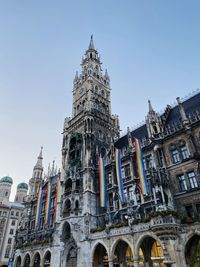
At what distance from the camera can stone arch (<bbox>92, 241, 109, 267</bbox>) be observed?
31.0 m

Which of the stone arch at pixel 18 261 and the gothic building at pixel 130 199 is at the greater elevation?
the gothic building at pixel 130 199

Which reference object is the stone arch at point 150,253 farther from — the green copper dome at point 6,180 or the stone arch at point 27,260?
the green copper dome at point 6,180

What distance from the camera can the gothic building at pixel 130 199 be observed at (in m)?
24.2

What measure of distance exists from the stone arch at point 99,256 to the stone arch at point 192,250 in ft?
40.7

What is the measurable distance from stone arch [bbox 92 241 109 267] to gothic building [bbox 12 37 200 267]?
0.42 feet

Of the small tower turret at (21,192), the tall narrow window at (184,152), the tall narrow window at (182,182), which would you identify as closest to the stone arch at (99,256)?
the tall narrow window at (182,182)

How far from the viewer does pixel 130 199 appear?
3231 cm

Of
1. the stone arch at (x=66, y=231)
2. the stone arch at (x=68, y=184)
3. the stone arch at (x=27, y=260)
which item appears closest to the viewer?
the stone arch at (x=66, y=231)

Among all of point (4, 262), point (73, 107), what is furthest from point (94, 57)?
point (4, 262)

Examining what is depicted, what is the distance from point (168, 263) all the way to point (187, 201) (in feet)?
24.9

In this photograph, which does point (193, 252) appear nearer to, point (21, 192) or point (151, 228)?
point (151, 228)

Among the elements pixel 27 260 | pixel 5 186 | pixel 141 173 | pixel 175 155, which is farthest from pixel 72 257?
pixel 5 186

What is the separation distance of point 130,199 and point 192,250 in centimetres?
1078

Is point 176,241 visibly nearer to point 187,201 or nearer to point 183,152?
point 187,201
